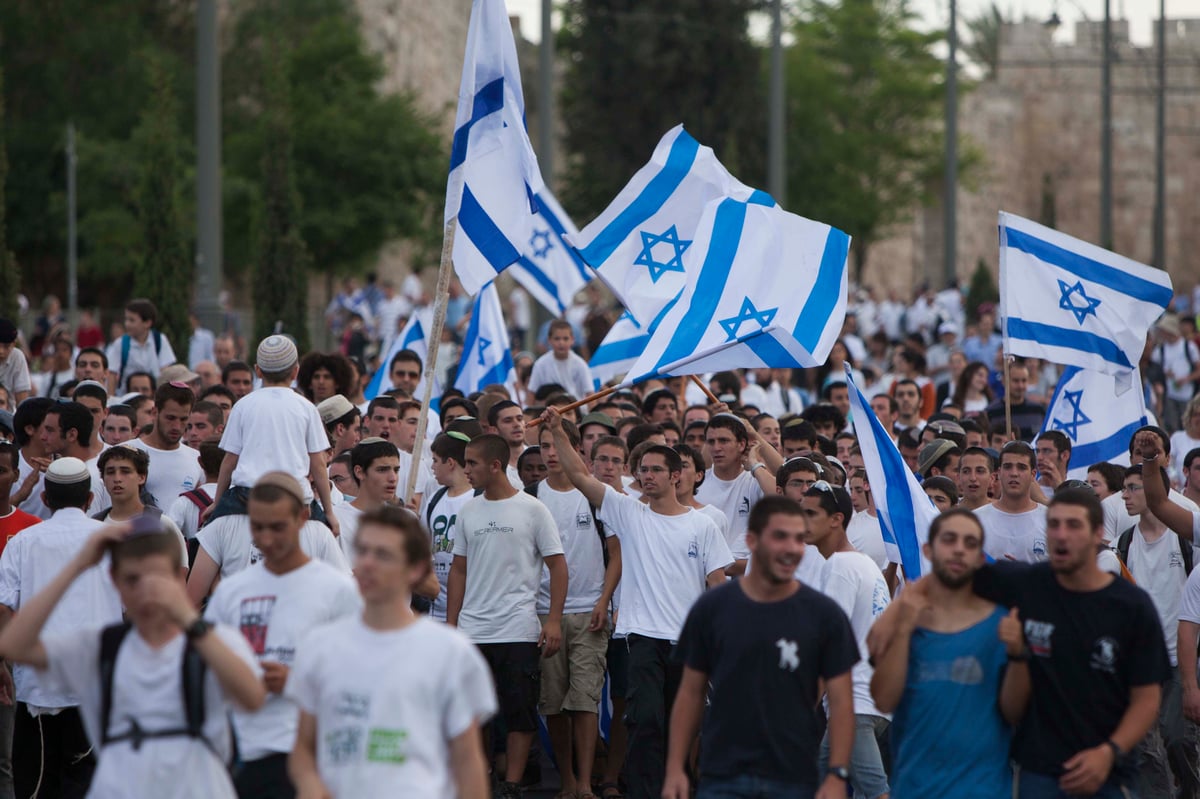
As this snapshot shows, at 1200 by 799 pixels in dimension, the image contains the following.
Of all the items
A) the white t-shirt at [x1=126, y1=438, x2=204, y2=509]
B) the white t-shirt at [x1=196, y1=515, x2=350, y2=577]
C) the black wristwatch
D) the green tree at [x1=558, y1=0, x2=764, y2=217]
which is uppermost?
the green tree at [x1=558, y1=0, x2=764, y2=217]

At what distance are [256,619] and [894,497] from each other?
333cm

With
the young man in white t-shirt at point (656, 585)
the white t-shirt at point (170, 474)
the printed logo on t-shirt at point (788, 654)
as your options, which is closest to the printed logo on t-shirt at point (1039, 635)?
the printed logo on t-shirt at point (788, 654)

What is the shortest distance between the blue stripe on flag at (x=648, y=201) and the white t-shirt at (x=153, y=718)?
6166mm

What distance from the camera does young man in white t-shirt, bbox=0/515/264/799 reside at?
212 inches

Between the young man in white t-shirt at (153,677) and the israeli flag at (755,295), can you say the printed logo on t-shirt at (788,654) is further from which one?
the israeli flag at (755,295)

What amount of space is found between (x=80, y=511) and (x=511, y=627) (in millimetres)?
2318

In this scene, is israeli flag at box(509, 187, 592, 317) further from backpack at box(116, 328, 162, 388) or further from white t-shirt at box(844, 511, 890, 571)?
white t-shirt at box(844, 511, 890, 571)

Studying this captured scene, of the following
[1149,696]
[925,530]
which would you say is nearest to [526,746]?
[925,530]

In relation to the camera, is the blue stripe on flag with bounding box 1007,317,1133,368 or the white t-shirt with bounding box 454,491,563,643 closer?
the white t-shirt with bounding box 454,491,563,643

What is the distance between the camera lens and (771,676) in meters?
6.23

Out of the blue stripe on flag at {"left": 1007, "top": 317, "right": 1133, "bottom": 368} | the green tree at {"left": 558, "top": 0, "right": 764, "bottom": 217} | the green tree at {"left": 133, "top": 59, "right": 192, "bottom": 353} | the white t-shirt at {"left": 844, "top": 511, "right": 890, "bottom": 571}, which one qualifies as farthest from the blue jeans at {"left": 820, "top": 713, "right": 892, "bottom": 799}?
the green tree at {"left": 558, "top": 0, "right": 764, "bottom": 217}

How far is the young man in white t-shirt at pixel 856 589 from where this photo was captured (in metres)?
7.77

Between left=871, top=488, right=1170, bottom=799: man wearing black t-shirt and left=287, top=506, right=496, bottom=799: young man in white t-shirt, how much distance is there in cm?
163

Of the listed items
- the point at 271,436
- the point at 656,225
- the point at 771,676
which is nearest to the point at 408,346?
the point at 656,225
